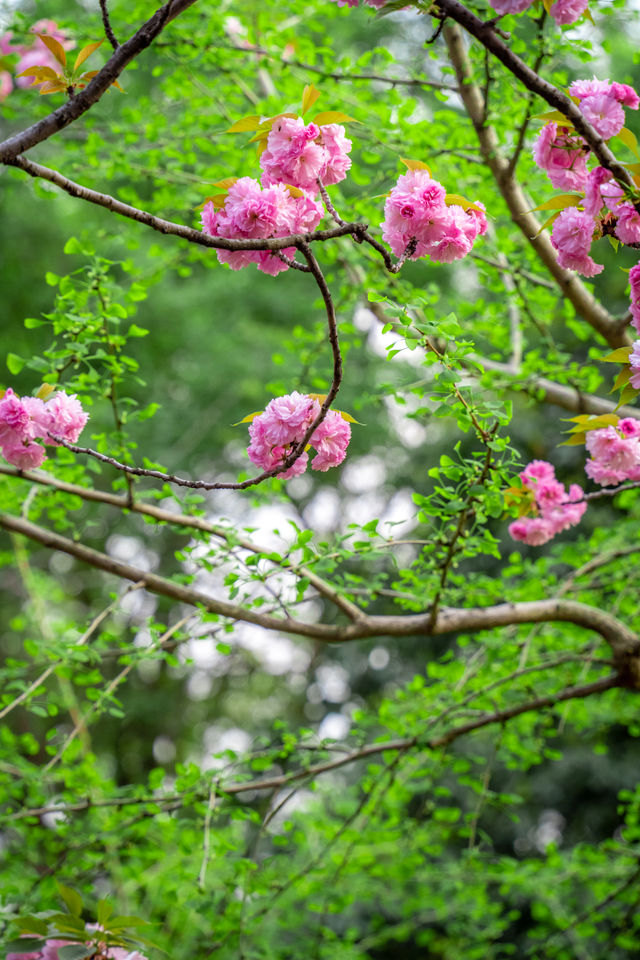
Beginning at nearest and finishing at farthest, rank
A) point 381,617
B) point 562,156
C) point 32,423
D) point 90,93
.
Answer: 1. point 90,93
2. point 562,156
3. point 32,423
4. point 381,617

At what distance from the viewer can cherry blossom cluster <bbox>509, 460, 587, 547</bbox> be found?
A: 5.41 ft

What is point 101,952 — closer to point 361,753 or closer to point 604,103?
point 361,753

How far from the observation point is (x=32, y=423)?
46.9 inches

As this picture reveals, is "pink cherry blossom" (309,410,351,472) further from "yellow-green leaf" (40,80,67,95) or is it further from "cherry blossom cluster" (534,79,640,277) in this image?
"yellow-green leaf" (40,80,67,95)

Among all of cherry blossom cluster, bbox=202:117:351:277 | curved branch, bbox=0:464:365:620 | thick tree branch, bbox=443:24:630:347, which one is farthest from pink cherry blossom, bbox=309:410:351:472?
thick tree branch, bbox=443:24:630:347

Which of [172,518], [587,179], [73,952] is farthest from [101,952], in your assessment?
[587,179]

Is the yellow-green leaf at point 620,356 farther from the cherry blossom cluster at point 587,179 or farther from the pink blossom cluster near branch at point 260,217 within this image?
the pink blossom cluster near branch at point 260,217

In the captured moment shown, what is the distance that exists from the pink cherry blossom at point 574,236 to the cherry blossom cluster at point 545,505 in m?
0.60

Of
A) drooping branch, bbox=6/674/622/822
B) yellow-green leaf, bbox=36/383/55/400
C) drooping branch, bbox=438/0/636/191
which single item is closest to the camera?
drooping branch, bbox=438/0/636/191

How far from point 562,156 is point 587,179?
2.6 inches

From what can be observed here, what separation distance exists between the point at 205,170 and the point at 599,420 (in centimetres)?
171

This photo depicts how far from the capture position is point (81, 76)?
1.04 m

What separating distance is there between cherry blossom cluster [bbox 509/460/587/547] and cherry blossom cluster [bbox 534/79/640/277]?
24.5 inches

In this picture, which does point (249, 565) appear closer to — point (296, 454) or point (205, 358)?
point (296, 454)
